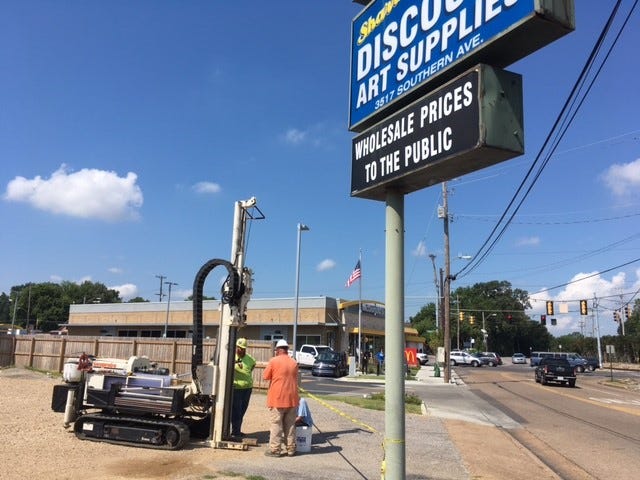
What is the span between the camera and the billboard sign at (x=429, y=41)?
3617 mm

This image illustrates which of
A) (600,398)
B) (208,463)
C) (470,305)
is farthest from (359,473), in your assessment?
(470,305)

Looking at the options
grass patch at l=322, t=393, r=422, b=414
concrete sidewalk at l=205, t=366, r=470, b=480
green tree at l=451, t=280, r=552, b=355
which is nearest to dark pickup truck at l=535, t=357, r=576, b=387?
grass patch at l=322, t=393, r=422, b=414

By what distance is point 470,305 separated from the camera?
439 ft

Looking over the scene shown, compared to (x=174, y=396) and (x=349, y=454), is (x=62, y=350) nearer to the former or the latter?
(x=174, y=396)

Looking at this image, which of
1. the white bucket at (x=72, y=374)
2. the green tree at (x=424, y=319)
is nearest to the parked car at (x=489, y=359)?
the white bucket at (x=72, y=374)

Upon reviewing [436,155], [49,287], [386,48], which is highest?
[49,287]

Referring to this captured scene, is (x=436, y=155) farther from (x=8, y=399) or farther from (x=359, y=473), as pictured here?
(x=8, y=399)

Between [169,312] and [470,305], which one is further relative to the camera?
[470,305]

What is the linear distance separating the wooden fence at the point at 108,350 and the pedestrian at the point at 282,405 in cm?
1104

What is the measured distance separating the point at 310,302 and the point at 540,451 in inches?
1389

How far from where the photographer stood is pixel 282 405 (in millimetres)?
8875

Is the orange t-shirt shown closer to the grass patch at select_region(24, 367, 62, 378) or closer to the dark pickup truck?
the grass patch at select_region(24, 367, 62, 378)

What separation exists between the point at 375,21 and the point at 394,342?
9.70ft

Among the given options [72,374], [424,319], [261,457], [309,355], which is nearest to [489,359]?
[309,355]
